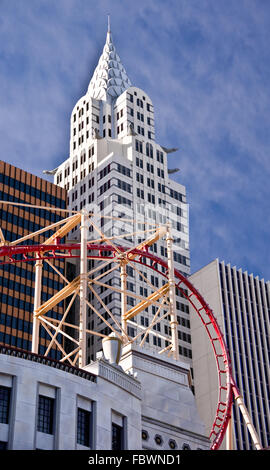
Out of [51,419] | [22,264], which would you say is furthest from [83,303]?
[22,264]

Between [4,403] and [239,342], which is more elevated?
[239,342]

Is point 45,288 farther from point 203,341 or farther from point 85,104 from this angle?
point 85,104

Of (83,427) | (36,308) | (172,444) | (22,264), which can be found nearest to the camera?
(83,427)

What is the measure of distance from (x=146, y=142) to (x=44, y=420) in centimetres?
10350

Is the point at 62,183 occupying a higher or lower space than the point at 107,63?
lower

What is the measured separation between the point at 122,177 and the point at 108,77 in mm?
27579

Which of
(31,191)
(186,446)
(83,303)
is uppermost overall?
(31,191)

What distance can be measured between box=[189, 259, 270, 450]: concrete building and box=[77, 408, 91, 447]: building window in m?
72.2

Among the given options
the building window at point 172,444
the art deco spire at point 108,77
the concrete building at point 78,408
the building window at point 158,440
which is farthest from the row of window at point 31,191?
the building window at point 158,440

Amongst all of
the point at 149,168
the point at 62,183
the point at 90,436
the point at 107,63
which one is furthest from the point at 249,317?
the point at 90,436

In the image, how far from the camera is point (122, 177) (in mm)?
132375

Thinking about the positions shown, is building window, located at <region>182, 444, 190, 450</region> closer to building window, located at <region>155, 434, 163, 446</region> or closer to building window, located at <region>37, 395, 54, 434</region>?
building window, located at <region>155, 434, 163, 446</region>

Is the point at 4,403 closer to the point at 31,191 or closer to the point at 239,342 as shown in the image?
the point at 239,342
